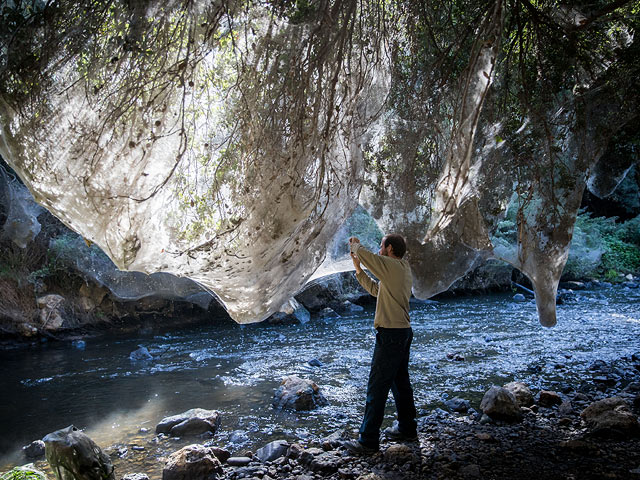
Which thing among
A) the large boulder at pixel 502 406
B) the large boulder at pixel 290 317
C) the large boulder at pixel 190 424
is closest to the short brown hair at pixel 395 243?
the large boulder at pixel 502 406

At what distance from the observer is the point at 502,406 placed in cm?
Result: 448

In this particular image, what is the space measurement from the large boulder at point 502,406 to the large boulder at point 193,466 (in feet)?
8.32

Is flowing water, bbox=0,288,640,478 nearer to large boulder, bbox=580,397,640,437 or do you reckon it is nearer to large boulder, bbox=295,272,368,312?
large boulder, bbox=580,397,640,437

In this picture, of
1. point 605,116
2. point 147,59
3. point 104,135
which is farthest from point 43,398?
point 605,116

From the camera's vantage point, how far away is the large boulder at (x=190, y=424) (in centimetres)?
479

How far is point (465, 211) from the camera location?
570cm

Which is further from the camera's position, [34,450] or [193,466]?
[34,450]

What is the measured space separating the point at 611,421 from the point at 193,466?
3.35 m

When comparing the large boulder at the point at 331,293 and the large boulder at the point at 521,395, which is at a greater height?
the large boulder at the point at 331,293

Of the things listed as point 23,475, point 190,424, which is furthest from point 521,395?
point 23,475

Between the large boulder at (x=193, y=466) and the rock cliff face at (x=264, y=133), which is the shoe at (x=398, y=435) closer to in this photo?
the large boulder at (x=193, y=466)

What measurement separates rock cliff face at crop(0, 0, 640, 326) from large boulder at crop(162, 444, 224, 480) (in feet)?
4.68

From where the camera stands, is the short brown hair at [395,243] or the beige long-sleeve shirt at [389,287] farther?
the short brown hair at [395,243]

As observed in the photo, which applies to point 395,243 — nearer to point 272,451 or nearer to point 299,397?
point 272,451
